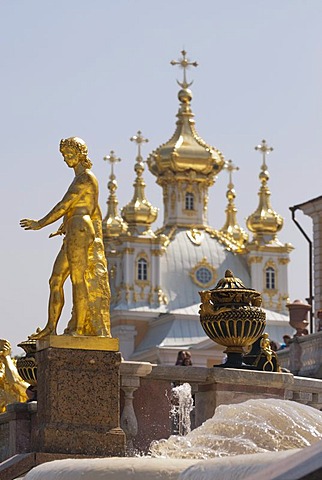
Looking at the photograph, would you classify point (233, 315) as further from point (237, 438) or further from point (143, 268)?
point (143, 268)

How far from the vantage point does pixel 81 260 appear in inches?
610

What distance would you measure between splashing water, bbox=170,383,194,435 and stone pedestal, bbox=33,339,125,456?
0.92m

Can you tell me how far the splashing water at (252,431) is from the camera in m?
13.1

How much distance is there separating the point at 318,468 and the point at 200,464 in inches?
85.9

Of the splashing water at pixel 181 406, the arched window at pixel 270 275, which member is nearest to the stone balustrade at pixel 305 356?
the splashing water at pixel 181 406

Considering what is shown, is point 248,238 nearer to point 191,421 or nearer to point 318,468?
point 191,421

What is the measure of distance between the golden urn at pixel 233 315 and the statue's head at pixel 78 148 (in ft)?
5.71

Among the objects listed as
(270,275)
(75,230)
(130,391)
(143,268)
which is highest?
(143,268)

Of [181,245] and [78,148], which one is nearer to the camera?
[78,148]

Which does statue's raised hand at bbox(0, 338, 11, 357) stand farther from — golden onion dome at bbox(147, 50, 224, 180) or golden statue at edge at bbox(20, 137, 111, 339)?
golden onion dome at bbox(147, 50, 224, 180)

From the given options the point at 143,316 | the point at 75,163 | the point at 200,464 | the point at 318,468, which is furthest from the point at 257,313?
the point at 143,316

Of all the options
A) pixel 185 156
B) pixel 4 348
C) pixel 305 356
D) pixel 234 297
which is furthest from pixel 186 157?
pixel 234 297

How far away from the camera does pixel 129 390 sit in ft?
51.6

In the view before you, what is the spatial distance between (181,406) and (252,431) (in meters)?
2.63
